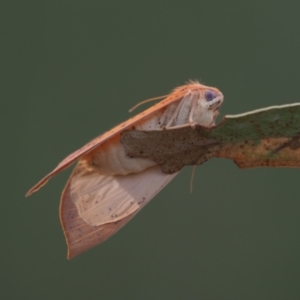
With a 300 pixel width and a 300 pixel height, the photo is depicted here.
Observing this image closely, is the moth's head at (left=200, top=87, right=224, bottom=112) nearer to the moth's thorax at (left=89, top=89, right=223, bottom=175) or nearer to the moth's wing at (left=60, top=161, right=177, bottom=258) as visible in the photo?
the moth's thorax at (left=89, top=89, right=223, bottom=175)

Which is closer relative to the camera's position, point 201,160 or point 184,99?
point 201,160

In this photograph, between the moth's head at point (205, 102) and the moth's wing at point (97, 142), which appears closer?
the moth's wing at point (97, 142)

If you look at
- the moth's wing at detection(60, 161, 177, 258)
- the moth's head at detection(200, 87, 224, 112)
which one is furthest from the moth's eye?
the moth's wing at detection(60, 161, 177, 258)

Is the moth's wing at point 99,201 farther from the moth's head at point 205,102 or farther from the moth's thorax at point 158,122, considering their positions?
the moth's head at point 205,102

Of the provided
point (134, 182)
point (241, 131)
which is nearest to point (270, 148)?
point (241, 131)

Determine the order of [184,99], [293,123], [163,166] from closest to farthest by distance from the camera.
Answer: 1. [293,123]
2. [163,166]
3. [184,99]

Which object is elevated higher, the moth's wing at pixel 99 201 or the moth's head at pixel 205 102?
the moth's head at pixel 205 102

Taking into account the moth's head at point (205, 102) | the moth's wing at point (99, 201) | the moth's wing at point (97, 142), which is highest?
the moth's wing at point (97, 142)

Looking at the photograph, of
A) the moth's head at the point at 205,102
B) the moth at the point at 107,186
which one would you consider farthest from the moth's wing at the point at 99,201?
the moth's head at the point at 205,102

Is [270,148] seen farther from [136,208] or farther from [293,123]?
[136,208]
